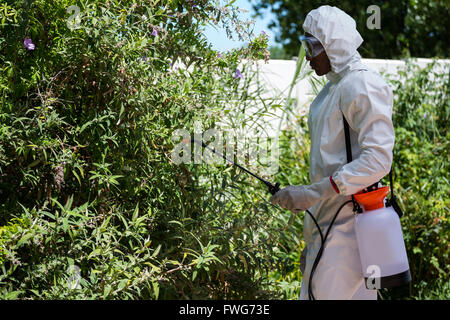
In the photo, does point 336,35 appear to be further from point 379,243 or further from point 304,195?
point 379,243

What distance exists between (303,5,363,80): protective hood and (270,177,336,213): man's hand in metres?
0.46

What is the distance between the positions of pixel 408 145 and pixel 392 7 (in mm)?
9146

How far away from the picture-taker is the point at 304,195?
6.96ft

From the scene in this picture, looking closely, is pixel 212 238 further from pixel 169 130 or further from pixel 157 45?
pixel 157 45

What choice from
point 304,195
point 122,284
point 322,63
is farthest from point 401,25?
point 122,284

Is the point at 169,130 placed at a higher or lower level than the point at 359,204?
higher

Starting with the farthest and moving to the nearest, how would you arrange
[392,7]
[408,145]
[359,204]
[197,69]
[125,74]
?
[392,7]
[408,145]
[197,69]
[125,74]
[359,204]

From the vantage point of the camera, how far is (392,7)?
12727 millimetres

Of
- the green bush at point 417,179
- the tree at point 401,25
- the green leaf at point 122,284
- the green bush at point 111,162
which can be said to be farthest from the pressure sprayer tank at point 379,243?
the tree at point 401,25

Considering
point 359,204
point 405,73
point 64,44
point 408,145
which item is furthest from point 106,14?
point 405,73

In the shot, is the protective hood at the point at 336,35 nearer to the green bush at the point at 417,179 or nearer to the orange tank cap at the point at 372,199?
the orange tank cap at the point at 372,199

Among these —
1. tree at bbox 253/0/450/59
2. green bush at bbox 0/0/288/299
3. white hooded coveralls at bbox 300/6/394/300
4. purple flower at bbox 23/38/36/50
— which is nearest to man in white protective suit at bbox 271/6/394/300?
white hooded coveralls at bbox 300/6/394/300

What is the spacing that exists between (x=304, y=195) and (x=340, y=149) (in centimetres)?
23

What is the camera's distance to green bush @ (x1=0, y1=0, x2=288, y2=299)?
227cm
